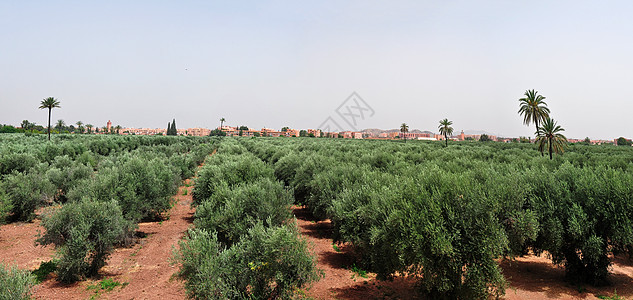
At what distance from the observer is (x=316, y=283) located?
29.2 ft

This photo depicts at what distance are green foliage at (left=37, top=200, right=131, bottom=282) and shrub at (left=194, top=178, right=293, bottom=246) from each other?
2692mm

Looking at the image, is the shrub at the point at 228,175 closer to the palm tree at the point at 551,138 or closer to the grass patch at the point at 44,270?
the grass patch at the point at 44,270

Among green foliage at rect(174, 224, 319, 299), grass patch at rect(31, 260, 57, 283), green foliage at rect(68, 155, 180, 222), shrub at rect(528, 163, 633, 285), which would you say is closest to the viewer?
green foliage at rect(174, 224, 319, 299)

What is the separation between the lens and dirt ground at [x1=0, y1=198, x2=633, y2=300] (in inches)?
318

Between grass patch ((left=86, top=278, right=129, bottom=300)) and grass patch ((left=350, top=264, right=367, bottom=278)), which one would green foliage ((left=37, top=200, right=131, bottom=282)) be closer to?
grass patch ((left=86, top=278, right=129, bottom=300))

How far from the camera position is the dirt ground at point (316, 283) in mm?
8070

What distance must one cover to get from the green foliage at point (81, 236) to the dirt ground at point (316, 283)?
1.31 feet

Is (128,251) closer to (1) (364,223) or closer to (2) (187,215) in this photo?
(2) (187,215)

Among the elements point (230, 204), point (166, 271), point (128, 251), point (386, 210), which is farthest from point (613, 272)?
point (128, 251)

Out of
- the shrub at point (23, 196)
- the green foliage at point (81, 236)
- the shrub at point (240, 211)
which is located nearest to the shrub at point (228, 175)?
the shrub at point (240, 211)

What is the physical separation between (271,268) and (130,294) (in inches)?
181

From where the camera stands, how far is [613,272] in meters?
9.91

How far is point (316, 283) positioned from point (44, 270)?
333 inches

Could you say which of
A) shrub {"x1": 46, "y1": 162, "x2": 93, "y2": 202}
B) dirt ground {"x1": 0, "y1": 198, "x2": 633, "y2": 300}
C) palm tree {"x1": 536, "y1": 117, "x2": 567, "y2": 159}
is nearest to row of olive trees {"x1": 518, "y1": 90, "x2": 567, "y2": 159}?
palm tree {"x1": 536, "y1": 117, "x2": 567, "y2": 159}
